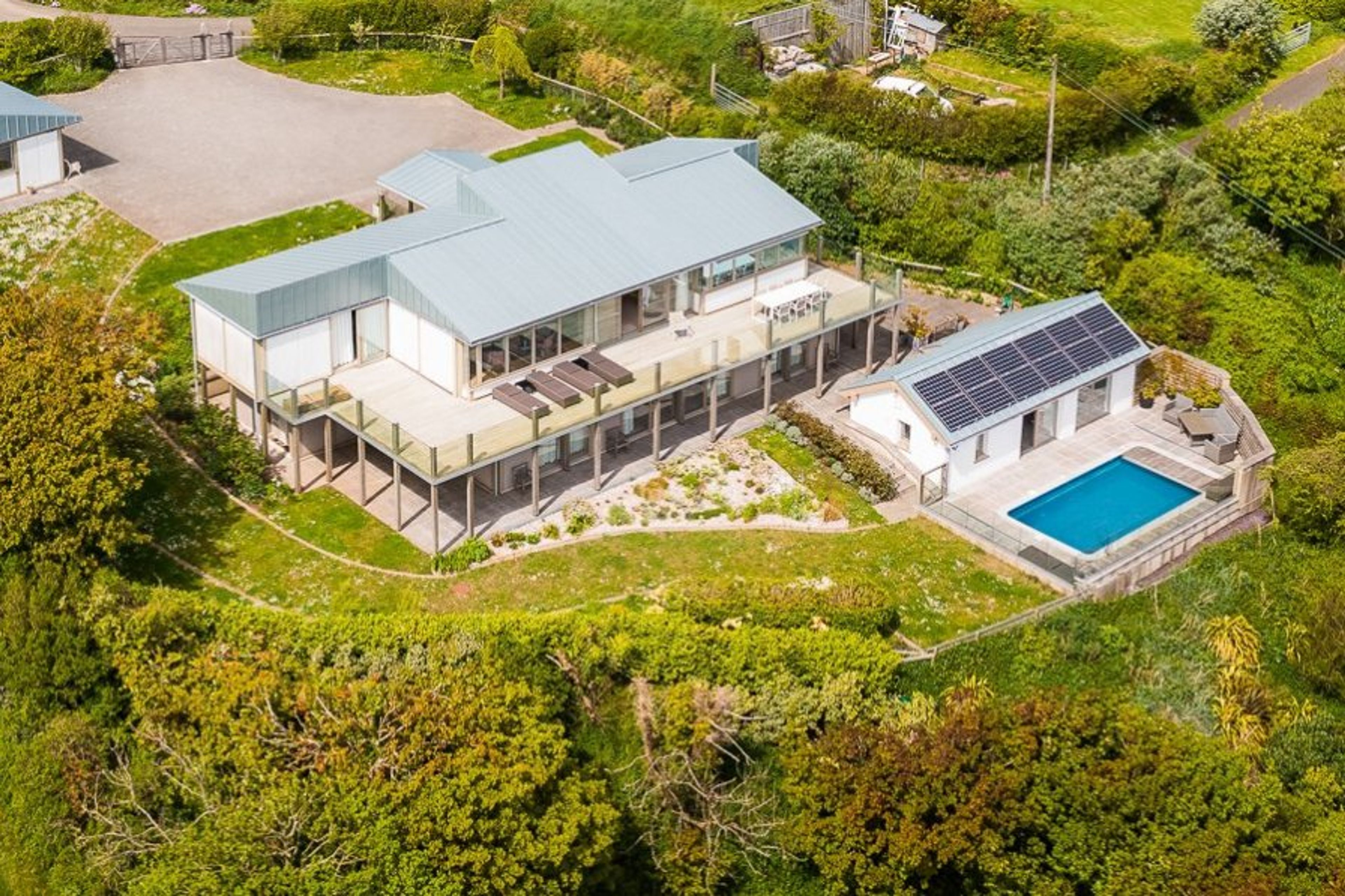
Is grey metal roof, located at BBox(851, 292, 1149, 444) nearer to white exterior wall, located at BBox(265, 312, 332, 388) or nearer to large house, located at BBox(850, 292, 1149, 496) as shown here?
large house, located at BBox(850, 292, 1149, 496)

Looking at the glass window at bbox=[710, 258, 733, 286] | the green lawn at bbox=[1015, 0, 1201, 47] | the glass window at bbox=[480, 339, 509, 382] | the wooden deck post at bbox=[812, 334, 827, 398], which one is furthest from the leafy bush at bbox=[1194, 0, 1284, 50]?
the glass window at bbox=[480, 339, 509, 382]

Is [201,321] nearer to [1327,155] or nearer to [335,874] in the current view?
[335,874]

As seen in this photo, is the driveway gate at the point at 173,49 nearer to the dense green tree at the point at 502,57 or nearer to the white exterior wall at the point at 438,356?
the dense green tree at the point at 502,57

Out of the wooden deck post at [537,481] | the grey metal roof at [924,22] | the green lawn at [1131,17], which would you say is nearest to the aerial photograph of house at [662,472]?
the wooden deck post at [537,481]

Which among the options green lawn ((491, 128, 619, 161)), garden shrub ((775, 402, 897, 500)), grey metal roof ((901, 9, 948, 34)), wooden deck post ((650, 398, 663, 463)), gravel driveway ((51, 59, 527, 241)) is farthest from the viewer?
grey metal roof ((901, 9, 948, 34))

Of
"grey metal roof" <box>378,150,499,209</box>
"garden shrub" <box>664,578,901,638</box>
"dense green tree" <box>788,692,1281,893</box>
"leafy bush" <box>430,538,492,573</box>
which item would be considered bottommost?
"dense green tree" <box>788,692,1281,893</box>
